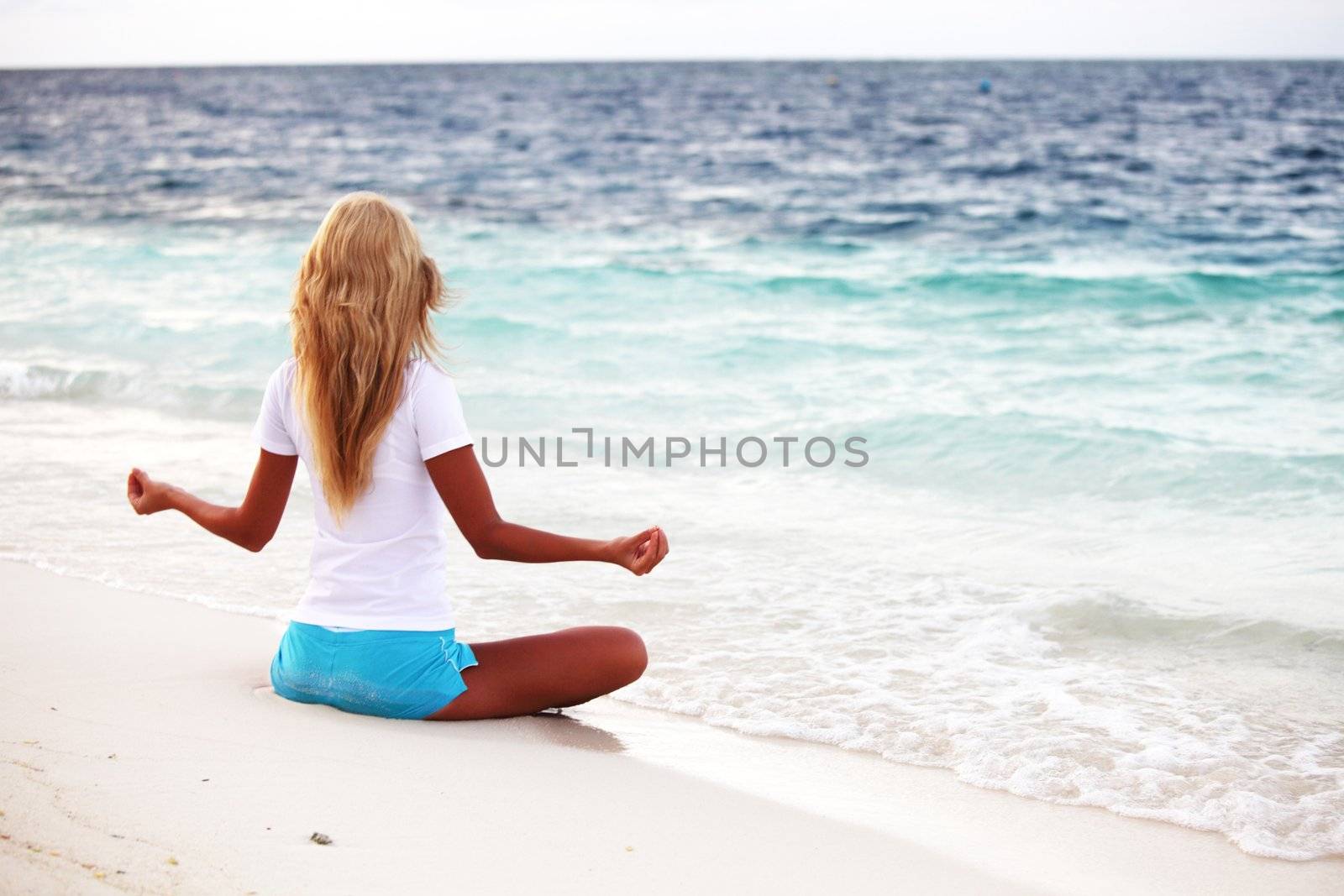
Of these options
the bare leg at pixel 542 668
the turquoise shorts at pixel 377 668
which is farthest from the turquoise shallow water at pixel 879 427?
the turquoise shorts at pixel 377 668

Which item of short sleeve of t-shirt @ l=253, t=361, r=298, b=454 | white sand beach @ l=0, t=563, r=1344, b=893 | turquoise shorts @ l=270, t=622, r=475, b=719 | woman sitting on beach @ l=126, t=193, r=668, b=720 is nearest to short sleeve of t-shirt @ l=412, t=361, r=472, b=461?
woman sitting on beach @ l=126, t=193, r=668, b=720

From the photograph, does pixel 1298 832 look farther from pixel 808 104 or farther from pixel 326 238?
pixel 808 104

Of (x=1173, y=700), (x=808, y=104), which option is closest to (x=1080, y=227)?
(x=1173, y=700)

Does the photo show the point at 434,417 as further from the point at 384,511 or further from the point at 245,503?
the point at 245,503

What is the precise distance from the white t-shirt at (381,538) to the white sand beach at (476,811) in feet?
1.06

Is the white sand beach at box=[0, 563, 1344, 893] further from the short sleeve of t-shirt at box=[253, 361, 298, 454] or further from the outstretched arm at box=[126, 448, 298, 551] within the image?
the short sleeve of t-shirt at box=[253, 361, 298, 454]

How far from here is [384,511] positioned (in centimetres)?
290

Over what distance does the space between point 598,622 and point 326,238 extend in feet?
7.11

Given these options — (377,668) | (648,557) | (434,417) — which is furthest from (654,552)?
(377,668)

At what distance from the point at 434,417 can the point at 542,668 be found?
31.5 inches

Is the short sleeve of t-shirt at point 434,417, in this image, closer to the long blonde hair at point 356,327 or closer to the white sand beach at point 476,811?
the long blonde hair at point 356,327

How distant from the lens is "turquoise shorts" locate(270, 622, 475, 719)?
9.74 feet

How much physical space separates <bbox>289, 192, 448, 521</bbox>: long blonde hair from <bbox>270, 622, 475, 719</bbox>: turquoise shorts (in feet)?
1.29

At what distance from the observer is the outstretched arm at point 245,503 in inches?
117
